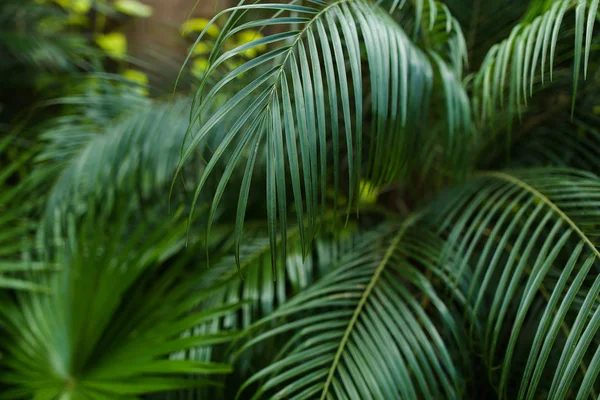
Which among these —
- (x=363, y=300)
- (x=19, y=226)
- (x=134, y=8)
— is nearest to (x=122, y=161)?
(x=19, y=226)

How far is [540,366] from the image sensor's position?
56 centimetres

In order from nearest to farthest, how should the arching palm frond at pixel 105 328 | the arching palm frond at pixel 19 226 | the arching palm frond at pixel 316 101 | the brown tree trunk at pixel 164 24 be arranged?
the arching palm frond at pixel 316 101
the arching palm frond at pixel 105 328
the arching palm frond at pixel 19 226
the brown tree trunk at pixel 164 24

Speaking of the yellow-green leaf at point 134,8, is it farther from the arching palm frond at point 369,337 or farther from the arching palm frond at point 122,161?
the arching palm frond at point 369,337

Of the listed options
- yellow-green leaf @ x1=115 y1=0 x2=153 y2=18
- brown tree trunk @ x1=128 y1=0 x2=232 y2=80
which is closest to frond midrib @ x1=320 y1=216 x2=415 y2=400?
brown tree trunk @ x1=128 y1=0 x2=232 y2=80

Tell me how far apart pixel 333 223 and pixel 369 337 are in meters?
0.25

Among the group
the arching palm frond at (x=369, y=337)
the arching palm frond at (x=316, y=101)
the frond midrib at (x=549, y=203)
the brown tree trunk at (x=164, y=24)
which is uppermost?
the brown tree trunk at (x=164, y=24)

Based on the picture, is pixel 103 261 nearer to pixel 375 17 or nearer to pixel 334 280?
pixel 334 280

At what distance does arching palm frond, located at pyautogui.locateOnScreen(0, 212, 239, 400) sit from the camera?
2.68 ft

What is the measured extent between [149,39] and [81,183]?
0.87 m

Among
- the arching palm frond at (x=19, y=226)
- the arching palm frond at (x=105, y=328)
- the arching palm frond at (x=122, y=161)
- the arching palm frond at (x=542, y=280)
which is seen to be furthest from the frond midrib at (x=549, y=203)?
the arching palm frond at (x=19, y=226)

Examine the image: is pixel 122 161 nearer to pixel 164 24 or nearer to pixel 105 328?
pixel 105 328

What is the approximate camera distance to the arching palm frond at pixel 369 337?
0.69 metres

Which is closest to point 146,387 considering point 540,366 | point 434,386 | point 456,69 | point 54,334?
point 54,334

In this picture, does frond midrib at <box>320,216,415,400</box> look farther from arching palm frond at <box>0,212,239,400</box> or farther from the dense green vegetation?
arching palm frond at <box>0,212,239,400</box>
